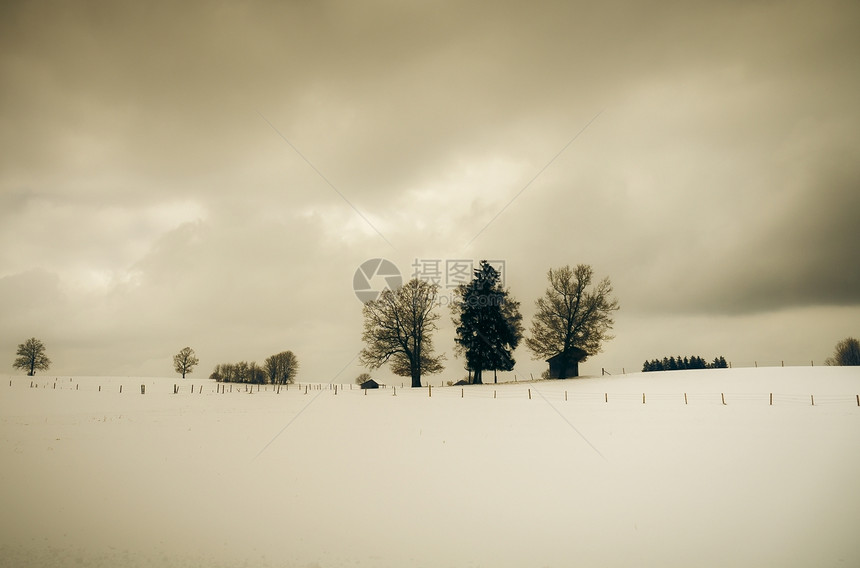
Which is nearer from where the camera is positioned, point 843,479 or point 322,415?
point 843,479

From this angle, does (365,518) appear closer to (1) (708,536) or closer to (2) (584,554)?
(2) (584,554)

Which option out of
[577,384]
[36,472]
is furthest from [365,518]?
[577,384]

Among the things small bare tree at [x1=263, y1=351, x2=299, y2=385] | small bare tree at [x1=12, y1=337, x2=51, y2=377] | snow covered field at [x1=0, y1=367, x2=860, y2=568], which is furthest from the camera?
small bare tree at [x1=263, y1=351, x2=299, y2=385]

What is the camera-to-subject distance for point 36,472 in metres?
12.9

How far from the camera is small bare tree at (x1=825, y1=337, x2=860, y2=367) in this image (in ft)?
344

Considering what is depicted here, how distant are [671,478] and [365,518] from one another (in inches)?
382

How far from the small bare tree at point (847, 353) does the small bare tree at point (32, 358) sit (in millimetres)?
182263

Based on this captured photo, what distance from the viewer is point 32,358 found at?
3469 inches

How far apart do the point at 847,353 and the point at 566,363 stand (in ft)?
331

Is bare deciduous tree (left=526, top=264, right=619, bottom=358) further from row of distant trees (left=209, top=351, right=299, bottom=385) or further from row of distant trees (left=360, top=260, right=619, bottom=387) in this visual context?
row of distant trees (left=209, top=351, right=299, bottom=385)

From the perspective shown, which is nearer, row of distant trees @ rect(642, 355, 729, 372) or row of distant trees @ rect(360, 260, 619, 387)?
row of distant trees @ rect(360, 260, 619, 387)

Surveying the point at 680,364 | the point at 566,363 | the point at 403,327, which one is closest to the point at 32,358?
the point at 403,327

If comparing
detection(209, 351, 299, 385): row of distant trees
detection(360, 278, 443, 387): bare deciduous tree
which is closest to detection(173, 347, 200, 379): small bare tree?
detection(209, 351, 299, 385): row of distant trees

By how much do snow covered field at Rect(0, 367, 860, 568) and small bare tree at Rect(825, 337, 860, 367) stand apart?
115382 mm
